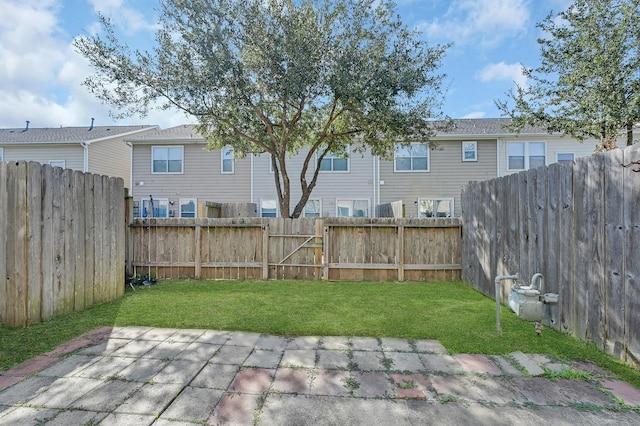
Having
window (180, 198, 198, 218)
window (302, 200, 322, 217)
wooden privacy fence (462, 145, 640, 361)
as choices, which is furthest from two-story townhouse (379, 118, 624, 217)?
wooden privacy fence (462, 145, 640, 361)

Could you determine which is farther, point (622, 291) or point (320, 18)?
point (320, 18)

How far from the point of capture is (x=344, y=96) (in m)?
7.43

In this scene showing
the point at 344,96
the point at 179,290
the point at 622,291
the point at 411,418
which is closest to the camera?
the point at 411,418

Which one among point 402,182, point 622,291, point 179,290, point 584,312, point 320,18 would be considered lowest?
point 179,290

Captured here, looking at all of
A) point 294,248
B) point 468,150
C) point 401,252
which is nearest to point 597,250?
point 401,252

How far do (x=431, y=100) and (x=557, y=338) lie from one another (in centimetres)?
688

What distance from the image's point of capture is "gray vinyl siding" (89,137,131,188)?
15.6 meters

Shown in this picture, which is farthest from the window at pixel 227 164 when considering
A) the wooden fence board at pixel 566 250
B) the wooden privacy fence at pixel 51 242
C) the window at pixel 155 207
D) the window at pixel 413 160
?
the wooden fence board at pixel 566 250

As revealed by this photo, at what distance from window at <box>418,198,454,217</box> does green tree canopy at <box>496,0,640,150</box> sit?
4.65 m

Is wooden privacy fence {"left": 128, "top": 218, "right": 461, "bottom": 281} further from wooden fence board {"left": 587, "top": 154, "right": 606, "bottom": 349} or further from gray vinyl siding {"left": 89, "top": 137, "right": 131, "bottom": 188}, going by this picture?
gray vinyl siding {"left": 89, "top": 137, "right": 131, "bottom": 188}

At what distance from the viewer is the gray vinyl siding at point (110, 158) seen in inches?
615

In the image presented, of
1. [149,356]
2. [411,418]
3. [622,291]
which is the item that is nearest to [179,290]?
[149,356]

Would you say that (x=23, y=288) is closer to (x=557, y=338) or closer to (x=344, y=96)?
(x=557, y=338)

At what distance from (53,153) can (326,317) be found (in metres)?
18.2
